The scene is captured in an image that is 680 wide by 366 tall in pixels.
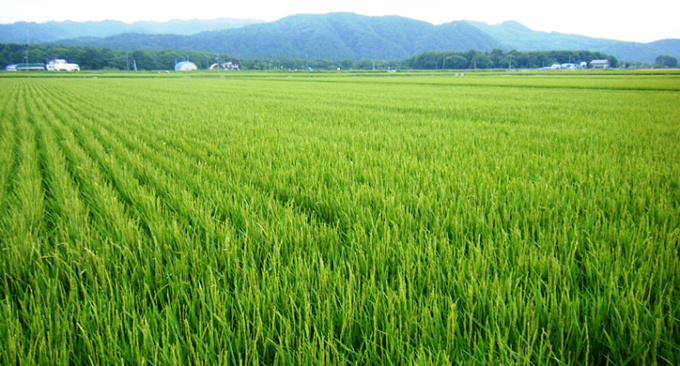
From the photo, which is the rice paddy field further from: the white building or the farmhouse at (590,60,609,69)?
the farmhouse at (590,60,609,69)

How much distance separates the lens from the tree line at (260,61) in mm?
102312

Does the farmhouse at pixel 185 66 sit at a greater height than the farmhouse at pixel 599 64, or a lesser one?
lesser

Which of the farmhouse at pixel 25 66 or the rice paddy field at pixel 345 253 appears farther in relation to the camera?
the farmhouse at pixel 25 66

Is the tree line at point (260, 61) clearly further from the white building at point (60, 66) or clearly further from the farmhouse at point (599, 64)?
the white building at point (60, 66)

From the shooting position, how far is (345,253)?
170 centimetres

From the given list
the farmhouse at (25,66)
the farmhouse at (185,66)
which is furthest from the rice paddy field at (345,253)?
the farmhouse at (185,66)

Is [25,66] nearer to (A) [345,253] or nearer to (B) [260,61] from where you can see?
(B) [260,61]

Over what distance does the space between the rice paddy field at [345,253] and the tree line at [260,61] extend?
4541 inches

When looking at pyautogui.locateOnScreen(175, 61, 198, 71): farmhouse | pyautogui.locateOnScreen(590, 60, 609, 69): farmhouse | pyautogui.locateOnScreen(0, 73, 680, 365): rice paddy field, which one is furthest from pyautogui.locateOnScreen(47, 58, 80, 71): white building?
pyautogui.locateOnScreen(590, 60, 609, 69): farmhouse

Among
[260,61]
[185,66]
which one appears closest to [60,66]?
[185,66]

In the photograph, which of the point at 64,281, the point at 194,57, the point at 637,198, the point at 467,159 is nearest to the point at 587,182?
the point at 637,198

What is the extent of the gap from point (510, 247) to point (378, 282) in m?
0.67

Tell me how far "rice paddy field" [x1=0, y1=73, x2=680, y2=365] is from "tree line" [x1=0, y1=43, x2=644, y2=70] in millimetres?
115349

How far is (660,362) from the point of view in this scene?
104 cm
